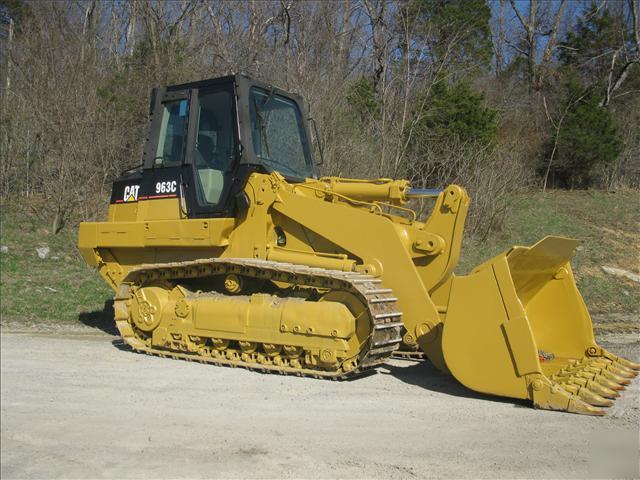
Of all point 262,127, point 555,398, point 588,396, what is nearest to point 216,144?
point 262,127

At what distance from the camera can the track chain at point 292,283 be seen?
6.02 m

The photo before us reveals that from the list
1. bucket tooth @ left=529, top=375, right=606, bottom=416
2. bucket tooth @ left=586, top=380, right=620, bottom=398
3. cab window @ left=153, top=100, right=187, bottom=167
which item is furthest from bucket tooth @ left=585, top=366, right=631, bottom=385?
cab window @ left=153, top=100, right=187, bottom=167

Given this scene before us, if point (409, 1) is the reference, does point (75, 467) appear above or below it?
below

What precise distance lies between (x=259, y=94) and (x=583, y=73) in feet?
89.8

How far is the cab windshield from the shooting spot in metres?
7.43

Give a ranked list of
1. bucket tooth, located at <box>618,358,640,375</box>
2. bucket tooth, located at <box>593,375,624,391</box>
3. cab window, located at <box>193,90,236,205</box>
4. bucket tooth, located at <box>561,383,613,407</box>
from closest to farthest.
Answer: bucket tooth, located at <box>561,383,613,407</box>, bucket tooth, located at <box>593,375,624,391</box>, bucket tooth, located at <box>618,358,640,375</box>, cab window, located at <box>193,90,236,205</box>

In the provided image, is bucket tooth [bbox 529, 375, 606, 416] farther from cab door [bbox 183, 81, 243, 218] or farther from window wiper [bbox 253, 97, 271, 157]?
window wiper [bbox 253, 97, 271, 157]

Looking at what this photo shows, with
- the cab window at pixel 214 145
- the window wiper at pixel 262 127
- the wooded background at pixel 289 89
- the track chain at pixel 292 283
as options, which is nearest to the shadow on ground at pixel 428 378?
the track chain at pixel 292 283

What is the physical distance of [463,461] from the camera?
169 inches

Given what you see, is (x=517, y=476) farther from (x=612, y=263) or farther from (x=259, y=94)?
(x=612, y=263)

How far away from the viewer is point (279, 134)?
779 cm

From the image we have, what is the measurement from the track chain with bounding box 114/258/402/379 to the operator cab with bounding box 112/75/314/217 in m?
0.67

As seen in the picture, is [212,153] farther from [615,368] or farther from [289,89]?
[289,89]

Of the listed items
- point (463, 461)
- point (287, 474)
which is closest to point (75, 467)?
point (287, 474)
